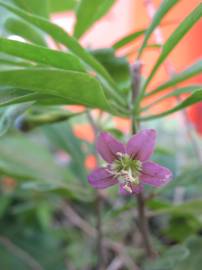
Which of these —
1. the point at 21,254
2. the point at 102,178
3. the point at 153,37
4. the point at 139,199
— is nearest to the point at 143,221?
the point at 139,199

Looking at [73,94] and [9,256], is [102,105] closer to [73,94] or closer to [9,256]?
[73,94]

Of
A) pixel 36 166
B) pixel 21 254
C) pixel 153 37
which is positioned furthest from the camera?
pixel 153 37

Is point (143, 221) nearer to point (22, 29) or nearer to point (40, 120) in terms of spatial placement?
point (40, 120)

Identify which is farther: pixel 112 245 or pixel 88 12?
pixel 112 245

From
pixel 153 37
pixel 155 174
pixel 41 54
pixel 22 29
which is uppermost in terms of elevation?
pixel 153 37

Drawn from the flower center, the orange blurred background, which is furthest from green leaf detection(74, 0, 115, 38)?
the orange blurred background

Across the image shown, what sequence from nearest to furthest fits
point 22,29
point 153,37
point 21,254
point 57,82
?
point 57,82 → point 22,29 → point 21,254 → point 153,37

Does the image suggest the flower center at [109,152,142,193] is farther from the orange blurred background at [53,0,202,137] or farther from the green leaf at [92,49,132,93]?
the orange blurred background at [53,0,202,137]

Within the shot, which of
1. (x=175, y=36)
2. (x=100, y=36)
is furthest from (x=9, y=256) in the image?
(x=100, y=36)
